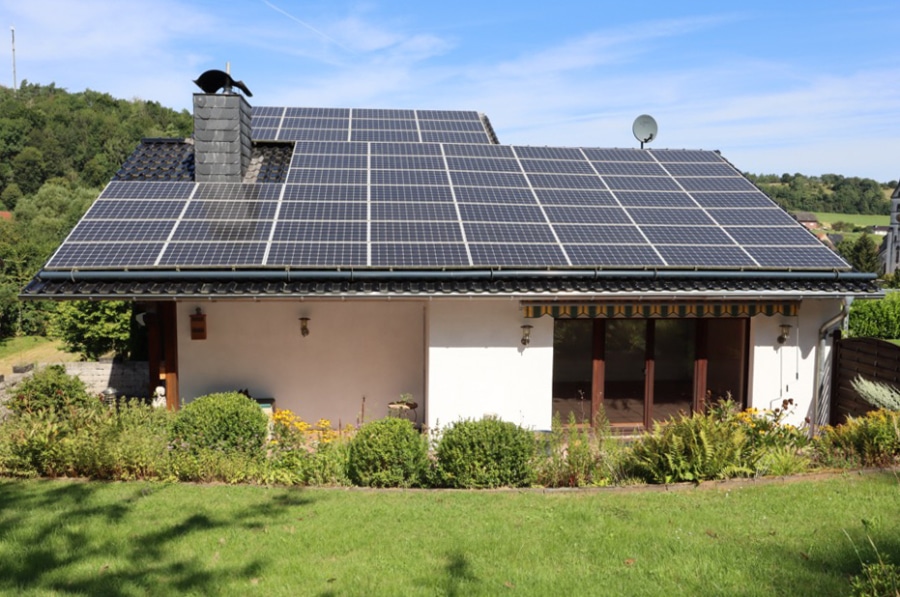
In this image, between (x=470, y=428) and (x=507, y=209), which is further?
(x=507, y=209)

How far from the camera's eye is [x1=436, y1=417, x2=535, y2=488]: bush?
8586 millimetres

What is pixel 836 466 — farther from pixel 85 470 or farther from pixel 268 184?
pixel 268 184

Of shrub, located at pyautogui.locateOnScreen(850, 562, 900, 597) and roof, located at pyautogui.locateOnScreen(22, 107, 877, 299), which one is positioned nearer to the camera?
shrub, located at pyautogui.locateOnScreen(850, 562, 900, 597)

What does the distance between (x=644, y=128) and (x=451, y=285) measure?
10.9 meters

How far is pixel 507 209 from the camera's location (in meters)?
12.9

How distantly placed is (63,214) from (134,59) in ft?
136

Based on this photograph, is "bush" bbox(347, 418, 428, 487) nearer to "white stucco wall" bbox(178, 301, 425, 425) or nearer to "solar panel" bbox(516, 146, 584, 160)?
"white stucco wall" bbox(178, 301, 425, 425)

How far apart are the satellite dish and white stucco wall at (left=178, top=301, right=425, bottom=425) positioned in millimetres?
9794

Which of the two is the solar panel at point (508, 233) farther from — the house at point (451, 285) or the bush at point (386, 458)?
the bush at point (386, 458)

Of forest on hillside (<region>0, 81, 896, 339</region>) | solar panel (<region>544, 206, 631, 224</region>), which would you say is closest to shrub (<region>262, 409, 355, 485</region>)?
solar panel (<region>544, 206, 631, 224</region>)

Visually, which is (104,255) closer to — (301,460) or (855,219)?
(301,460)

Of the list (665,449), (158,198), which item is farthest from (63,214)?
(665,449)

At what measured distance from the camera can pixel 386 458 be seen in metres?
8.52

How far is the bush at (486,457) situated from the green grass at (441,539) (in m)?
0.36
